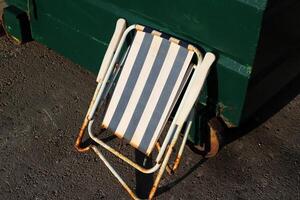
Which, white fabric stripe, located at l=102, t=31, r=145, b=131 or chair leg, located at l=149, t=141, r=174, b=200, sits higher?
white fabric stripe, located at l=102, t=31, r=145, b=131

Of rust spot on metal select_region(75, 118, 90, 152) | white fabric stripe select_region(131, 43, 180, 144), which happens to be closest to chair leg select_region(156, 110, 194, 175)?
white fabric stripe select_region(131, 43, 180, 144)

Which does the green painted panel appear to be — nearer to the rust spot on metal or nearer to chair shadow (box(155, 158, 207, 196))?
chair shadow (box(155, 158, 207, 196))

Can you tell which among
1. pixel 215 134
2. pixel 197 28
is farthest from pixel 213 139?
pixel 197 28

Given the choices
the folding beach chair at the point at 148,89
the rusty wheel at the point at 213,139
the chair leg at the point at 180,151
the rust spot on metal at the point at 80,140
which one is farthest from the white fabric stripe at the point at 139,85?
the rusty wheel at the point at 213,139

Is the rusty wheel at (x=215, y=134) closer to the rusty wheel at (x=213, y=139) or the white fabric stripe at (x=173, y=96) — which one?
the rusty wheel at (x=213, y=139)

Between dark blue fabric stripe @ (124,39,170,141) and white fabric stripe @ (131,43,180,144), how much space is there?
3 cm

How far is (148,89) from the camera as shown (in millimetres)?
3234

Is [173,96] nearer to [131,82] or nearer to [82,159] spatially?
[131,82]

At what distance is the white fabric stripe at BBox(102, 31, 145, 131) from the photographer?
328cm

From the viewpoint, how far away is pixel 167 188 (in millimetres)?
3289

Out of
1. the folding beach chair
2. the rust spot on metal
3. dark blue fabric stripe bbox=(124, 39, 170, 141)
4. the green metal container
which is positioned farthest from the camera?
the rust spot on metal

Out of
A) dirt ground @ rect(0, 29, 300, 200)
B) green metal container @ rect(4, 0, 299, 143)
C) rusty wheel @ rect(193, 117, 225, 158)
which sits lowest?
dirt ground @ rect(0, 29, 300, 200)

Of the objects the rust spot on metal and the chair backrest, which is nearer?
the chair backrest

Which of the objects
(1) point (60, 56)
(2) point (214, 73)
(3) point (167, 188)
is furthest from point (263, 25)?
(1) point (60, 56)
